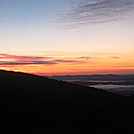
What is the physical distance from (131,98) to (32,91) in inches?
507

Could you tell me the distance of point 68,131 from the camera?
645 inches

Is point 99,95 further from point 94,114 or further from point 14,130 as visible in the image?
point 14,130

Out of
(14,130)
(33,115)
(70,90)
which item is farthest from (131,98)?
(14,130)

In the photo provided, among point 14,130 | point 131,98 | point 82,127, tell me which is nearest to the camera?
point 14,130

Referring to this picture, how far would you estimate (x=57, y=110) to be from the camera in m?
21.1

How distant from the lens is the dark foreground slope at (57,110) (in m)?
17.1

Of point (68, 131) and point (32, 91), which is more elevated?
point (32, 91)

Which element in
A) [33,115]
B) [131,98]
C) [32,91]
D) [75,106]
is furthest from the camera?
[131,98]

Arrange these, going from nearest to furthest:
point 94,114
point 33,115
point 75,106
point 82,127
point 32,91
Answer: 1. point 82,127
2. point 33,115
3. point 94,114
4. point 75,106
5. point 32,91

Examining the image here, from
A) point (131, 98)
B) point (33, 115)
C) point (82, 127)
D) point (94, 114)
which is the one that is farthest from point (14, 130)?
point (131, 98)

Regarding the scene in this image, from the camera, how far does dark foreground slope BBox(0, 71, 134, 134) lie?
17.1 metres

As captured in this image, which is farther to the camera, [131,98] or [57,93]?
[131,98]

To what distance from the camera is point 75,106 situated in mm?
22984

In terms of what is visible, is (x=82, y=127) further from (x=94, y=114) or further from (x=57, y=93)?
(x=57, y=93)
